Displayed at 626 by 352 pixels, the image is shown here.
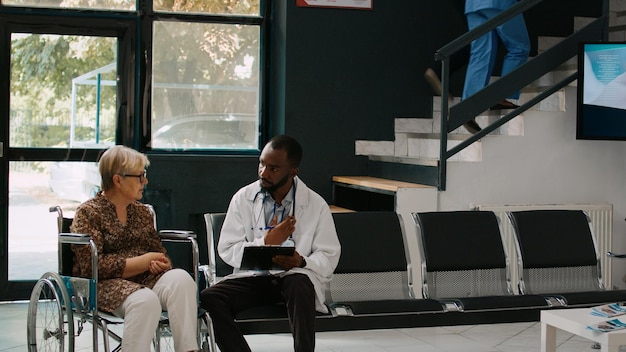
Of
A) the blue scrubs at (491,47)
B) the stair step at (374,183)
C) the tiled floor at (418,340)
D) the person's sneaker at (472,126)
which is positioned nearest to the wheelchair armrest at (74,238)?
the tiled floor at (418,340)

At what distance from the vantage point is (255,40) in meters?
7.13

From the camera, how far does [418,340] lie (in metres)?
5.61

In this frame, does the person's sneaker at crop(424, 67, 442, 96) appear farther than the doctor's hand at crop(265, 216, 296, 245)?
Yes

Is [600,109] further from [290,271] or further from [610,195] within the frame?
[290,271]

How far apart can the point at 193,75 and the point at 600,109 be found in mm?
2874

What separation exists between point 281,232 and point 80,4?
323 centimetres

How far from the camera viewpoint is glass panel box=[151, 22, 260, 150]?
6.95 meters

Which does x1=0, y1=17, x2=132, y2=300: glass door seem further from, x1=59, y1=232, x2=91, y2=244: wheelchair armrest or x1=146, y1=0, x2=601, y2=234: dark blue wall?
x1=59, y1=232, x2=91, y2=244: wheelchair armrest

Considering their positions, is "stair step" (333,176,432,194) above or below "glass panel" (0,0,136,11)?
below

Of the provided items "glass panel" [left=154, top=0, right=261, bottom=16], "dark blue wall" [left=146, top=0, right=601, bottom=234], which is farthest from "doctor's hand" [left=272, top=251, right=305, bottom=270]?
"glass panel" [left=154, top=0, right=261, bottom=16]

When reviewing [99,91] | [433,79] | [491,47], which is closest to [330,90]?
[433,79]

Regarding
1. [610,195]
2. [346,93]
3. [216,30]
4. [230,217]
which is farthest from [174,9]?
[610,195]

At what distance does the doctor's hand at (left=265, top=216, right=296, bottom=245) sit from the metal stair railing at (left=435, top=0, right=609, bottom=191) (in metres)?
1.94

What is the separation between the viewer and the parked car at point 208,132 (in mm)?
6980
